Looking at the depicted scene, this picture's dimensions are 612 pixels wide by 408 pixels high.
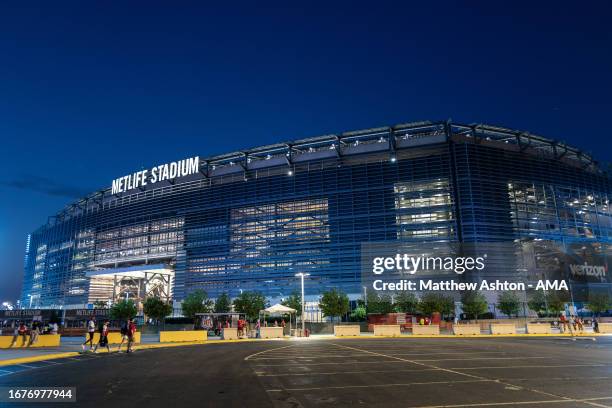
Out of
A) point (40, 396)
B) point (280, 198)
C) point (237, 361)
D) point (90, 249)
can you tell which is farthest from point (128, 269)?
point (40, 396)

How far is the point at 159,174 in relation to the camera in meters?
119

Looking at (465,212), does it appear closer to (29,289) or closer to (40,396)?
(40,396)

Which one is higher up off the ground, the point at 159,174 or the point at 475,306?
the point at 159,174

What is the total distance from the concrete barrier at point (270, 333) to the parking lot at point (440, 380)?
25.5 m

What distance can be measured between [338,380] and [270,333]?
34343 millimetres

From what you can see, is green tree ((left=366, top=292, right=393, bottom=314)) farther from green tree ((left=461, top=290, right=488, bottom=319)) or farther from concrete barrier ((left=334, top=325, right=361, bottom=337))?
concrete barrier ((left=334, top=325, right=361, bottom=337))

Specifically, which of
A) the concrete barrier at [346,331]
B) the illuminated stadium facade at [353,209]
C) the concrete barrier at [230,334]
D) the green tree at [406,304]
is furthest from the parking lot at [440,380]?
the illuminated stadium facade at [353,209]

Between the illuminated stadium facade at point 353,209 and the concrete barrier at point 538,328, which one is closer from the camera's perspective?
the concrete barrier at point 538,328

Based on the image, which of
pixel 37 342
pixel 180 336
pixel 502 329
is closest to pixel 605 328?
pixel 502 329

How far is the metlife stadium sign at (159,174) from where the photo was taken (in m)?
113

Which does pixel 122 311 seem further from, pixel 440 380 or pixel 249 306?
pixel 440 380

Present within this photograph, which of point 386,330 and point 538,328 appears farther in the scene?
point 386,330

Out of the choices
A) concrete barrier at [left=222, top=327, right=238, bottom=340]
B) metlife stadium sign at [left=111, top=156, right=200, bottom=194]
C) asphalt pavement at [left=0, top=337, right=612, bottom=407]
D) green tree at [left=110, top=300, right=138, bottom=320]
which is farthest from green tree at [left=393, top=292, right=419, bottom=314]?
metlife stadium sign at [left=111, top=156, right=200, bottom=194]

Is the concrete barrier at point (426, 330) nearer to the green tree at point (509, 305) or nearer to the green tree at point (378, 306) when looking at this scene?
the green tree at point (378, 306)
